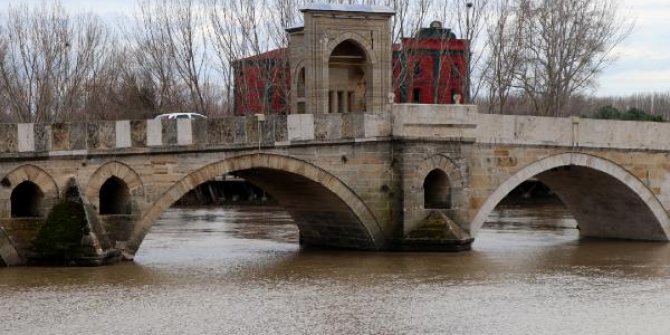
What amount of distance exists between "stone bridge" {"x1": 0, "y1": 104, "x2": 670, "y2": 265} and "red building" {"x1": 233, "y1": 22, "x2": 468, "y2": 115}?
42.3ft

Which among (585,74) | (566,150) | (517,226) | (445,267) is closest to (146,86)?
(585,74)

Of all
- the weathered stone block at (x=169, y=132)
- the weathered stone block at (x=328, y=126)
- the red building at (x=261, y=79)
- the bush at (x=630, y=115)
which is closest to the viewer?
the weathered stone block at (x=169, y=132)

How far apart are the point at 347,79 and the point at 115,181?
27.4 ft

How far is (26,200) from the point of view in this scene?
20.1 meters

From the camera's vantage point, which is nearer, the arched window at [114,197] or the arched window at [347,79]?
the arched window at [114,197]

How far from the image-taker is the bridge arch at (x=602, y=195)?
24.9 m

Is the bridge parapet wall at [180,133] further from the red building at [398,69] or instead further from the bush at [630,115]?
the bush at [630,115]

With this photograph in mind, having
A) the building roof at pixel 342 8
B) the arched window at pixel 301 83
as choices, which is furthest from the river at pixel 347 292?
the building roof at pixel 342 8

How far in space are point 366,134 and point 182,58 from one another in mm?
20282

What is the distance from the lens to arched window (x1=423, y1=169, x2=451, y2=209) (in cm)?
2298

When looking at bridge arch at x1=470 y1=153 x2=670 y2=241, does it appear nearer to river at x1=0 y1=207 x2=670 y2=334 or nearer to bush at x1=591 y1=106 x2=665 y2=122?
river at x1=0 y1=207 x2=670 y2=334

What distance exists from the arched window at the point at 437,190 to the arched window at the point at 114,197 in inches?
217

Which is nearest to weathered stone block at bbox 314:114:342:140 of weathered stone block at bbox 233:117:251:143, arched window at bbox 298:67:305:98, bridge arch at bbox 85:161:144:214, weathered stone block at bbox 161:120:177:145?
weathered stone block at bbox 233:117:251:143

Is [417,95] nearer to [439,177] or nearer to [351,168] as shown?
[439,177]
